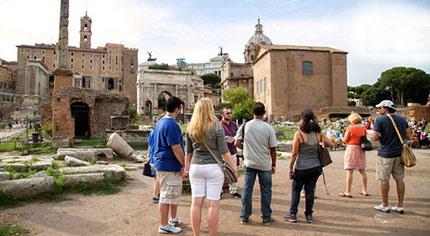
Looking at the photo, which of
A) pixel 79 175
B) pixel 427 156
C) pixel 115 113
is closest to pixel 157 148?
pixel 79 175

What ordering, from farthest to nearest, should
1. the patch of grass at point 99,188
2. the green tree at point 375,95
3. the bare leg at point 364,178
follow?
the green tree at point 375,95, the patch of grass at point 99,188, the bare leg at point 364,178

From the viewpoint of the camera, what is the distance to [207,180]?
10.1 ft

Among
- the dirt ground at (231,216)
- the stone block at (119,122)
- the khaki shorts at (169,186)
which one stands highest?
the stone block at (119,122)

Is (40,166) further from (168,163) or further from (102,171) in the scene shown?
(168,163)

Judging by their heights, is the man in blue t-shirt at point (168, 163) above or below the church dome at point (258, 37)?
below

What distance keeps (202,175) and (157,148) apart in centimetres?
75

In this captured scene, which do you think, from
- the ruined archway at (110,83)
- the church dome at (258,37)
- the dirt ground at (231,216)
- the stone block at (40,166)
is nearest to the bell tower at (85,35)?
the ruined archway at (110,83)

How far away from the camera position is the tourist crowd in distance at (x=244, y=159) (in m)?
3.08

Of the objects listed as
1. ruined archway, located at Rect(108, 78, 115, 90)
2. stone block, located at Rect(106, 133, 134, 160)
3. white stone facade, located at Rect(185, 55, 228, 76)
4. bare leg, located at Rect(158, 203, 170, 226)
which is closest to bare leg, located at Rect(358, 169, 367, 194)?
bare leg, located at Rect(158, 203, 170, 226)

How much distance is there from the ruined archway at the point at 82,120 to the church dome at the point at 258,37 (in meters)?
54.0

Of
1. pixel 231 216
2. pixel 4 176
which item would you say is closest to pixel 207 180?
pixel 231 216

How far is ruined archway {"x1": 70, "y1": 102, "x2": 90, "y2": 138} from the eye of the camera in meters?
15.2

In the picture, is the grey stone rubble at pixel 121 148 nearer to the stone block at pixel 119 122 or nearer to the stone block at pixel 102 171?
the stone block at pixel 102 171

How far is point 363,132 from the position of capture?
201 inches
